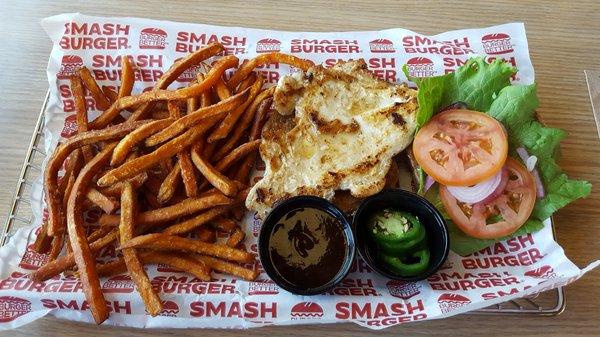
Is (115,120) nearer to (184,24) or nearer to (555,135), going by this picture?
(184,24)

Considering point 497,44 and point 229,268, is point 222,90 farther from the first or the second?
point 497,44

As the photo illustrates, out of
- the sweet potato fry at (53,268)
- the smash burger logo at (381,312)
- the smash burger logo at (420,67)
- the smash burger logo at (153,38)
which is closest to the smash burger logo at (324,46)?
the smash burger logo at (420,67)

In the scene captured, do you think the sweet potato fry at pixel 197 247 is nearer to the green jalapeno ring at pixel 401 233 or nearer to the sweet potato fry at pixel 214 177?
the sweet potato fry at pixel 214 177

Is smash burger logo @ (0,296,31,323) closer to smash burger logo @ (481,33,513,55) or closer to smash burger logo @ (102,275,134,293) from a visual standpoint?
smash burger logo @ (102,275,134,293)

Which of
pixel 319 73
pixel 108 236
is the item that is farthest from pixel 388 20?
pixel 108 236

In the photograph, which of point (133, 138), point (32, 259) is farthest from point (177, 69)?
point (32, 259)

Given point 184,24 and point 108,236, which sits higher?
point 184,24
